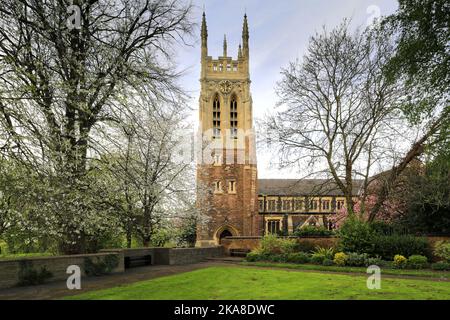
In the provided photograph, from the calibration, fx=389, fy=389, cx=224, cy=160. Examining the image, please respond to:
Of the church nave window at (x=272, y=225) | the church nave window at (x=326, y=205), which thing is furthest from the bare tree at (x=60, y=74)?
the church nave window at (x=326, y=205)

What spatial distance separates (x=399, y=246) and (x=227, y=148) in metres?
30.8

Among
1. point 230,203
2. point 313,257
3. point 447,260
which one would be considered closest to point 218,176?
point 230,203

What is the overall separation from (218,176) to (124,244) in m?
15.3

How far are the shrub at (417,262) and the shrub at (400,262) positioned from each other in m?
0.23

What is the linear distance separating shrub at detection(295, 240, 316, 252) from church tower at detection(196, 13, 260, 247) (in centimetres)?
2026

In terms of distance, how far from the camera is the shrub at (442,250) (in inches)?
725

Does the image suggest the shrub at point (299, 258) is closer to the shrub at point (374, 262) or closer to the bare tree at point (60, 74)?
A: the shrub at point (374, 262)

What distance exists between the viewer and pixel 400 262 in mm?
18062

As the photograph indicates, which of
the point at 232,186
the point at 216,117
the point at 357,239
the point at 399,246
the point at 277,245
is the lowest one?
the point at 277,245

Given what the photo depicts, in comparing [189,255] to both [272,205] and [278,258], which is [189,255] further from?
[272,205]

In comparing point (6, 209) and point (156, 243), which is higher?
point (6, 209)

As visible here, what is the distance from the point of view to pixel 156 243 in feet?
125

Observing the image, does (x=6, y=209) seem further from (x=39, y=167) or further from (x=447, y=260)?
(x=447, y=260)

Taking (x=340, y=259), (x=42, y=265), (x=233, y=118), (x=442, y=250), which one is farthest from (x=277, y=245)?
(x=233, y=118)
